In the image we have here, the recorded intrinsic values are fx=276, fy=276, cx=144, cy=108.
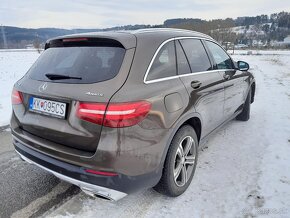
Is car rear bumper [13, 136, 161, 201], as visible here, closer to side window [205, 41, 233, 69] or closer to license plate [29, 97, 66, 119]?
license plate [29, 97, 66, 119]

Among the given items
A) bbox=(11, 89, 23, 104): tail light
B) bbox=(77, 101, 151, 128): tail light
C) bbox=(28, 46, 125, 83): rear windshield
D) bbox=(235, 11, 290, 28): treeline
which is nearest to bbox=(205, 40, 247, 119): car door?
bbox=(28, 46, 125, 83): rear windshield

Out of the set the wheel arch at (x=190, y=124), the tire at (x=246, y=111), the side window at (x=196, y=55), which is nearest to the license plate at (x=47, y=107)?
the wheel arch at (x=190, y=124)

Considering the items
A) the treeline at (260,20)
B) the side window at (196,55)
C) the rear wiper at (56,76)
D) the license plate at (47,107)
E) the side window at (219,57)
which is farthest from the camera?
the treeline at (260,20)

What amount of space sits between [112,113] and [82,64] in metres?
0.66

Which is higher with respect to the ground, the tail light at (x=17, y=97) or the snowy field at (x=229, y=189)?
the tail light at (x=17, y=97)

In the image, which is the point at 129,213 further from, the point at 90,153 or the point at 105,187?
the point at 90,153

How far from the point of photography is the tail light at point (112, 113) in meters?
2.13

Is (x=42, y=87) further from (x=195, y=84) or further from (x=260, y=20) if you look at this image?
(x=260, y=20)

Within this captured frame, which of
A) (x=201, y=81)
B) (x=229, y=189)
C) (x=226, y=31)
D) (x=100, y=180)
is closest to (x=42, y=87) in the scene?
(x=100, y=180)

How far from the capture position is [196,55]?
337 cm

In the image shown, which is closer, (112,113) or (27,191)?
(112,113)

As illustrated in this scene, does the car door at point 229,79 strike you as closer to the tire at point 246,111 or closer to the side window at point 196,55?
the side window at point 196,55

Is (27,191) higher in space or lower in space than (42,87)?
lower

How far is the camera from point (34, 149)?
8.50 feet
